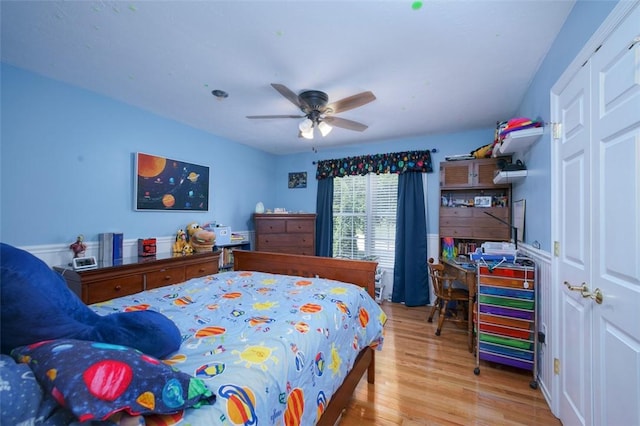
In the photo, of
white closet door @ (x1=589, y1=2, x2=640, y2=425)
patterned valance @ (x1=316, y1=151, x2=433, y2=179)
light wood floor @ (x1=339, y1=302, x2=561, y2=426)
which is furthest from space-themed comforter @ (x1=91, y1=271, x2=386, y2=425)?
patterned valance @ (x1=316, y1=151, x2=433, y2=179)

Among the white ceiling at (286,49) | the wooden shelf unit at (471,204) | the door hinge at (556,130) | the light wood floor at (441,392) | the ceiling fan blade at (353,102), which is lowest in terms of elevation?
the light wood floor at (441,392)

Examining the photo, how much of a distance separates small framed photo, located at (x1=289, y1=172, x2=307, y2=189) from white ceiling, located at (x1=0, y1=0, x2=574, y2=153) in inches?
78.9

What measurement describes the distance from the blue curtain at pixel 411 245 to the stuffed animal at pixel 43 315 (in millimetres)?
3447

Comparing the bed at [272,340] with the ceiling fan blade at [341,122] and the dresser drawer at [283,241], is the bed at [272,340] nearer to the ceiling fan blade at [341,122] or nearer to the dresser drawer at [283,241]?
the ceiling fan blade at [341,122]

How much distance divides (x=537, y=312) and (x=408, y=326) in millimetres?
1385

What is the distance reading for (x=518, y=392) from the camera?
1973 millimetres

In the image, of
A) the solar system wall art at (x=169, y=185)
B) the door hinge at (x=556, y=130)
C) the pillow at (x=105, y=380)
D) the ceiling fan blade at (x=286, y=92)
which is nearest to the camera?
the pillow at (x=105, y=380)

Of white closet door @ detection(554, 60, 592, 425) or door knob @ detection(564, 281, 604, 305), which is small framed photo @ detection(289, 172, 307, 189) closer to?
white closet door @ detection(554, 60, 592, 425)

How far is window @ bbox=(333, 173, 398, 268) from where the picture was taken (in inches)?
164

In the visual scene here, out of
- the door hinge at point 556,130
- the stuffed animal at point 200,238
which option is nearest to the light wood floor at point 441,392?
the door hinge at point 556,130

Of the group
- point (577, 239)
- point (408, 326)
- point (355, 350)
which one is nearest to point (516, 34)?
point (577, 239)

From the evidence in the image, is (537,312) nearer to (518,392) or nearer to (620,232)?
(518,392)

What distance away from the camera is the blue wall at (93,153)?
1.94 meters

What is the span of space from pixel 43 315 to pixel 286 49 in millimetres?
1896
